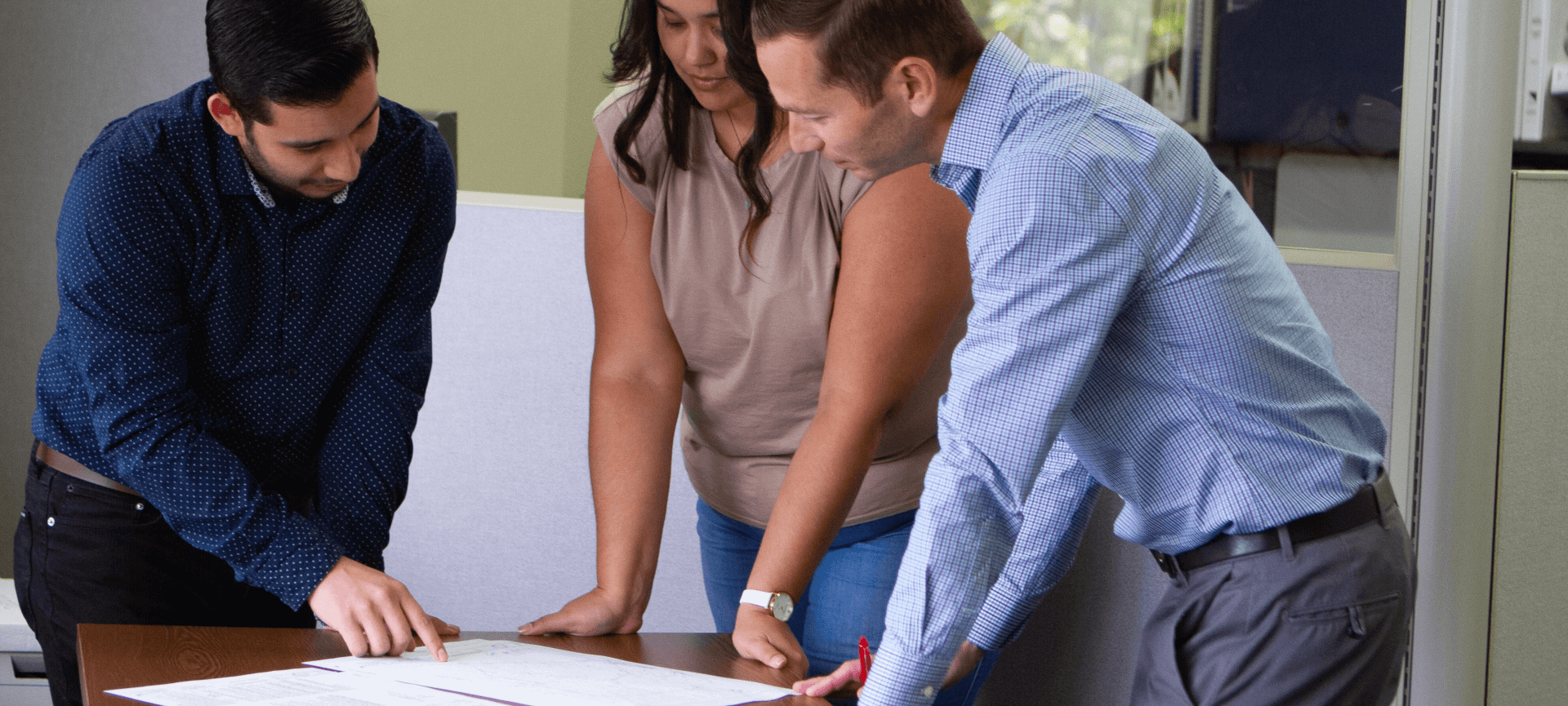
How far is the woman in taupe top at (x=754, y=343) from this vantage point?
1265mm

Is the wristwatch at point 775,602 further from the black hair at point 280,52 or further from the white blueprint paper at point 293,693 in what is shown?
the black hair at point 280,52

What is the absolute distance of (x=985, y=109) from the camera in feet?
3.30

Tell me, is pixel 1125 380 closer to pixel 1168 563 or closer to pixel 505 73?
pixel 1168 563

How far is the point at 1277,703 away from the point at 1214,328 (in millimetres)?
308

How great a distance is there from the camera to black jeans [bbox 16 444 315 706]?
1354 mm

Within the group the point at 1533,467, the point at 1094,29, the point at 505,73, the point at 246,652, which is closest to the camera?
the point at 246,652

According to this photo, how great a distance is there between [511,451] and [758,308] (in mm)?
1019

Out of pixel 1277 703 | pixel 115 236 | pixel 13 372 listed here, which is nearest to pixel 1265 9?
pixel 1277 703

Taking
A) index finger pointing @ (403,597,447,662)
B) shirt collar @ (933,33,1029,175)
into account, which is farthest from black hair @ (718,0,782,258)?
index finger pointing @ (403,597,447,662)

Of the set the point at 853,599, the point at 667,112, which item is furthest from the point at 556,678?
the point at 667,112

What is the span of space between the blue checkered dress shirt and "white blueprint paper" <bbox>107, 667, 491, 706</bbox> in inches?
14.5

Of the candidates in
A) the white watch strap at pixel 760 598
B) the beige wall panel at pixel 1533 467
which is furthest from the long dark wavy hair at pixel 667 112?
the beige wall panel at pixel 1533 467

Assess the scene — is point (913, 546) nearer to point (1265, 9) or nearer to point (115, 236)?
point (115, 236)

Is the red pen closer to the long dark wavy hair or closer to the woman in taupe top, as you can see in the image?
the woman in taupe top
